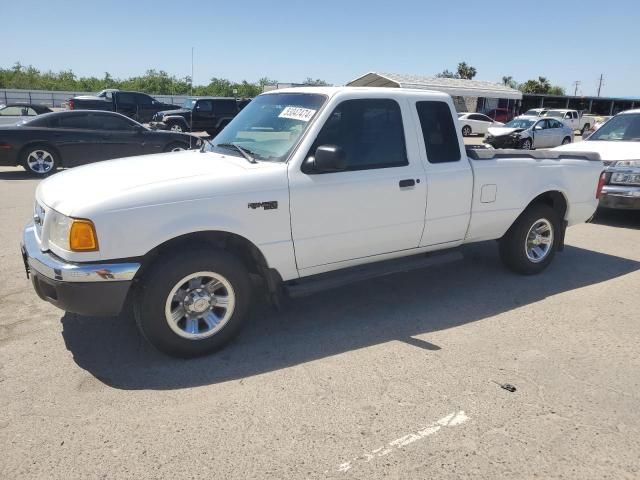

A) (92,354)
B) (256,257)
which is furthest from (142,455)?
(256,257)

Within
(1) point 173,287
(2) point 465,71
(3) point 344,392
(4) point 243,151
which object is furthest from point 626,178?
(2) point 465,71

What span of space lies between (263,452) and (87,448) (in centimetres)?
94

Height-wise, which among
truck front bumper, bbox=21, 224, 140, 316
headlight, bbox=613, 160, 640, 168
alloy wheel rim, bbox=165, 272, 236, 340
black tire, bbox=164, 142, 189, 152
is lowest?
alloy wheel rim, bbox=165, 272, 236, 340

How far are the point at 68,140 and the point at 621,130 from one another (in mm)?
11097

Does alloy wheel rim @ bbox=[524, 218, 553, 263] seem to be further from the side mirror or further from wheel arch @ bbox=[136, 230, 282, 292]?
wheel arch @ bbox=[136, 230, 282, 292]

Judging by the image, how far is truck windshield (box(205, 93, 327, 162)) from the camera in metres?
3.98

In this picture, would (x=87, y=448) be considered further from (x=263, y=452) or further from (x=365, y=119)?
(x=365, y=119)

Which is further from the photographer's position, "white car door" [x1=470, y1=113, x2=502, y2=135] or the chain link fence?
the chain link fence

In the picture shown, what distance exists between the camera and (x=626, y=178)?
25.0 ft

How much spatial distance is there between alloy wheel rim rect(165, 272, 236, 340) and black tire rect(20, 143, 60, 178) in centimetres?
937

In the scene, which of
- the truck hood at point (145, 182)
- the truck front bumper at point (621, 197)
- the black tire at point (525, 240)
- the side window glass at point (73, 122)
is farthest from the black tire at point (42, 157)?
the truck front bumper at point (621, 197)

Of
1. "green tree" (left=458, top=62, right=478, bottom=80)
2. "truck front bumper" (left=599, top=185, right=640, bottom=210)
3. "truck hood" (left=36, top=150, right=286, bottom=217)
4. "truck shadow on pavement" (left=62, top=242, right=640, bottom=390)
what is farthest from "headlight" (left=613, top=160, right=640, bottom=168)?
"green tree" (left=458, top=62, right=478, bottom=80)

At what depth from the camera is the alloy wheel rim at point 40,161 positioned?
36.4 ft

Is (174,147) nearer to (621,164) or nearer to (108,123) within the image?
(108,123)
